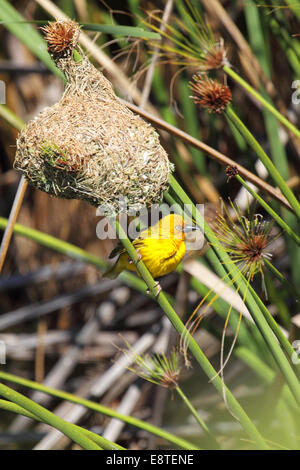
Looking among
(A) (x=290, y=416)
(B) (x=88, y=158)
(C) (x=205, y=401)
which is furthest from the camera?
(C) (x=205, y=401)

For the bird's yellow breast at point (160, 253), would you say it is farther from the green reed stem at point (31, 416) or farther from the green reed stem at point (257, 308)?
the green reed stem at point (31, 416)

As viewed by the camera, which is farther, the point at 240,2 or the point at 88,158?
the point at 240,2

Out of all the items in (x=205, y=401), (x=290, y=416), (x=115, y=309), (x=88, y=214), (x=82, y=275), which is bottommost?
(x=290, y=416)

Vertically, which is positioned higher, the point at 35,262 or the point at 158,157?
the point at 35,262

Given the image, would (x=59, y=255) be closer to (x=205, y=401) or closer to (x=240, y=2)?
(x=205, y=401)

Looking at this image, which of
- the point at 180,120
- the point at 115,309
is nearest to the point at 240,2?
the point at 180,120

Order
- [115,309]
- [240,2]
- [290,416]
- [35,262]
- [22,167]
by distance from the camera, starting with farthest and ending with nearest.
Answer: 1. [35,262]
2. [115,309]
3. [240,2]
4. [290,416]
5. [22,167]

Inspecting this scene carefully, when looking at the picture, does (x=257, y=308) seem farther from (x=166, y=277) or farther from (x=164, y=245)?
(x=166, y=277)

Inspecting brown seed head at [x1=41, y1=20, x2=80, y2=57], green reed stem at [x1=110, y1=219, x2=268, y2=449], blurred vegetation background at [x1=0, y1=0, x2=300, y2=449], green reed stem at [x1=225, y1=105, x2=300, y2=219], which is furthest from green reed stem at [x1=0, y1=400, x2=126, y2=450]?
brown seed head at [x1=41, y1=20, x2=80, y2=57]
